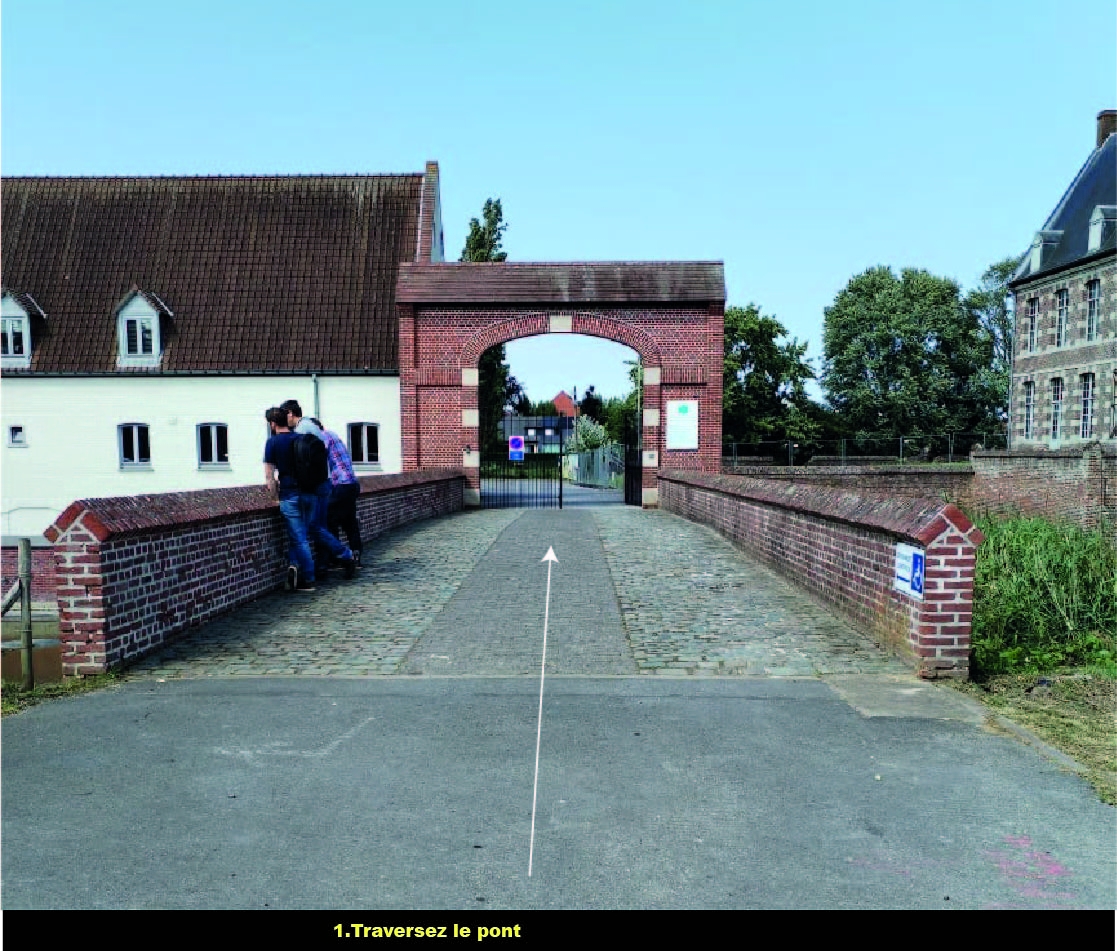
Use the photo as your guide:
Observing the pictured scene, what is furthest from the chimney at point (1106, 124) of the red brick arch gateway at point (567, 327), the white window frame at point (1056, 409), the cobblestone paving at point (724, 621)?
the cobblestone paving at point (724, 621)

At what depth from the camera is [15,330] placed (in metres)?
26.6

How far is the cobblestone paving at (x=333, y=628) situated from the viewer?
6.71 metres

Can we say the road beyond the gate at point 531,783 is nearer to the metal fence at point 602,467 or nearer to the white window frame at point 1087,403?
the white window frame at point 1087,403

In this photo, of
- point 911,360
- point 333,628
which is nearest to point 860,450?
point 911,360

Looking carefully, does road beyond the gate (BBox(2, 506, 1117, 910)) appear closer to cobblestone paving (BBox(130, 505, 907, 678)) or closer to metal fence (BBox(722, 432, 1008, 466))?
cobblestone paving (BBox(130, 505, 907, 678))

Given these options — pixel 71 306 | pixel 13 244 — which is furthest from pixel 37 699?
pixel 13 244

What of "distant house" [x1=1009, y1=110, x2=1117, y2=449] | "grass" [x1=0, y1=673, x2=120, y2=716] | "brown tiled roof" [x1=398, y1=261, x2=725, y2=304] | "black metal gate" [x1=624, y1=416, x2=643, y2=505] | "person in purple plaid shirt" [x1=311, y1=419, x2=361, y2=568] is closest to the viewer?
"grass" [x1=0, y1=673, x2=120, y2=716]

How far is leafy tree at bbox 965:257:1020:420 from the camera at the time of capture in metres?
54.7

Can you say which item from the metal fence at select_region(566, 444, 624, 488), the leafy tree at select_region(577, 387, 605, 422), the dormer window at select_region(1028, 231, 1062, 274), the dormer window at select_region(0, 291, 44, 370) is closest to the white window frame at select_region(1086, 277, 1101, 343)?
the dormer window at select_region(1028, 231, 1062, 274)

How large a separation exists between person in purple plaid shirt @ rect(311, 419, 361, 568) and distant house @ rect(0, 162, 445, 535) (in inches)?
550

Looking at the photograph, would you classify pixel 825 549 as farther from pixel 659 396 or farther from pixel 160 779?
pixel 659 396

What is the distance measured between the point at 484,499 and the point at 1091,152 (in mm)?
34793

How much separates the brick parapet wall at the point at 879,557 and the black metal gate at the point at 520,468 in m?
12.5

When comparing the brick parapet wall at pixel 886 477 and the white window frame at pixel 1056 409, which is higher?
the white window frame at pixel 1056 409
